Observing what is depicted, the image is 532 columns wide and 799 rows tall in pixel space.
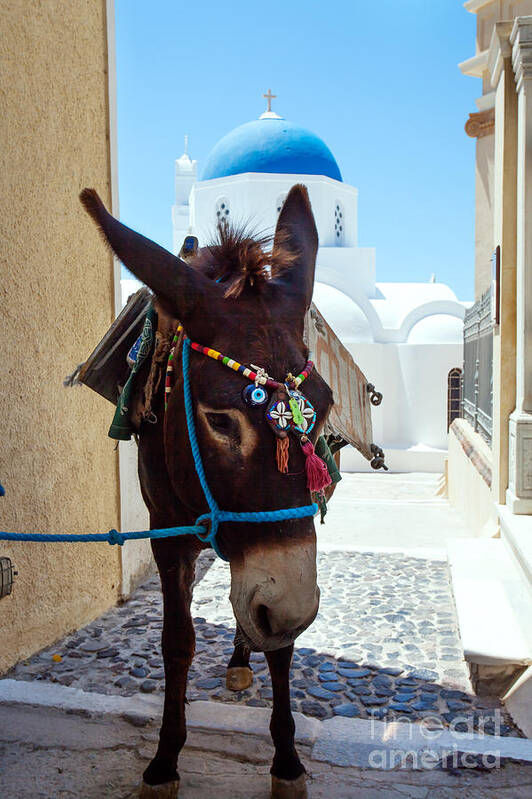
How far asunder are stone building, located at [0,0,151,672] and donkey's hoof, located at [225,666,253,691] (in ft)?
4.13

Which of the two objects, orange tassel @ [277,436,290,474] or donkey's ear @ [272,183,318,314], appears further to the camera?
donkey's ear @ [272,183,318,314]

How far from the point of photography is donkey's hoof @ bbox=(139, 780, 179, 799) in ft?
8.12

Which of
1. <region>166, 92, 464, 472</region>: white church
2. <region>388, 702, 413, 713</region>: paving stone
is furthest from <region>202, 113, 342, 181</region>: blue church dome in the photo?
Result: <region>388, 702, 413, 713</region>: paving stone

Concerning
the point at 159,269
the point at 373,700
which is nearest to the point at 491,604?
the point at 373,700

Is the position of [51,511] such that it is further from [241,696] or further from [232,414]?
[232,414]

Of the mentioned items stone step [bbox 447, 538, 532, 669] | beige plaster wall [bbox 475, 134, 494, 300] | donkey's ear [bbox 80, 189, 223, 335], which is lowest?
stone step [bbox 447, 538, 532, 669]

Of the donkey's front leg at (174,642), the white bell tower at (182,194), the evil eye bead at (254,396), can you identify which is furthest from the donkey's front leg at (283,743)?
the white bell tower at (182,194)

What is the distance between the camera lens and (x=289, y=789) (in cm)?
246

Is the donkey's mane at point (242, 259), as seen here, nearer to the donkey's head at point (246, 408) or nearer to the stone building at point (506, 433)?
the donkey's head at point (246, 408)

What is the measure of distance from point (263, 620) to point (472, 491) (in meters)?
7.31

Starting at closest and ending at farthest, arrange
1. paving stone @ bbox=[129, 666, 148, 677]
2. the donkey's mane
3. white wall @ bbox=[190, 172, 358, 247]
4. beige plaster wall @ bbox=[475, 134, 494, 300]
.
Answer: the donkey's mane → paving stone @ bbox=[129, 666, 148, 677] → beige plaster wall @ bbox=[475, 134, 494, 300] → white wall @ bbox=[190, 172, 358, 247]

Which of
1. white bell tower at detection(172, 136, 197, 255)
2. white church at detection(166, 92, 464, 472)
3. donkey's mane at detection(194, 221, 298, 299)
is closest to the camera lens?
donkey's mane at detection(194, 221, 298, 299)

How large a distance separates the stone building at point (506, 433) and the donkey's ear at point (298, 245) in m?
2.31

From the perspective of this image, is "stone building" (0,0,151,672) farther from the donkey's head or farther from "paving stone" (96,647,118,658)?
the donkey's head
